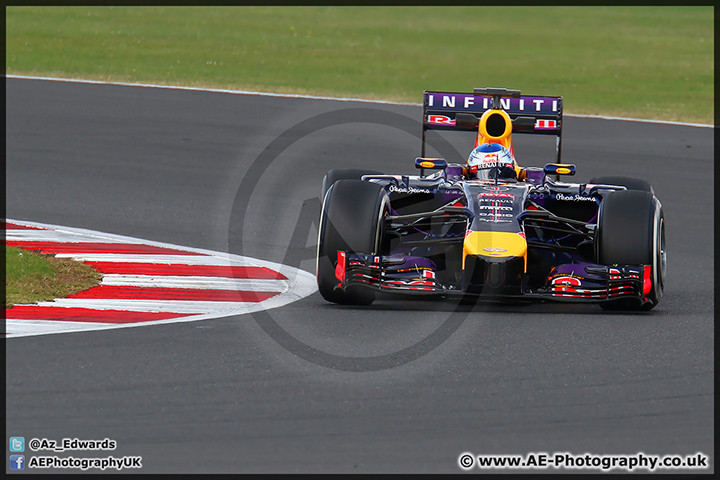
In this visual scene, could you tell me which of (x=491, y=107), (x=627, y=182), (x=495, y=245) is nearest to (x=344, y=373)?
(x=495, y=245)

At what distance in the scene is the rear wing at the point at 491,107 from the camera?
33.9ft

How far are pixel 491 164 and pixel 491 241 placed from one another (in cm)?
165

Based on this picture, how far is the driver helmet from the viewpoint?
9328mm

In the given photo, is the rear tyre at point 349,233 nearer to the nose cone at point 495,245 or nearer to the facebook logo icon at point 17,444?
the nose cone at point 495,245

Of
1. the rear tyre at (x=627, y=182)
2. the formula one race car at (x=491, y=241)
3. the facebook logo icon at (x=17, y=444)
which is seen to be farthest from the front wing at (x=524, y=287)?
the facebook logo icon at (x=17, y=444)

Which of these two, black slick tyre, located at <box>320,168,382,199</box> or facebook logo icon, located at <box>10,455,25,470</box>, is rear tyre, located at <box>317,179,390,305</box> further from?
facebook logo icon, located at <box>10,455,25,470</box>

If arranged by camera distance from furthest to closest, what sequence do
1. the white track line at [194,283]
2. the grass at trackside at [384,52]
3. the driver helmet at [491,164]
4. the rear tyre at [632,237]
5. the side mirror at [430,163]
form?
the grass at trackside at [384,52] < the driver helmet at [491,164] < the side mirror at [430,163] < the white track line at [194,283] < the rear tyre at [632,237]

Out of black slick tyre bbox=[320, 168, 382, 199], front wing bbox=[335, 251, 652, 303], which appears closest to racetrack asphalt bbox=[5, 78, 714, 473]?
front wing bbox=[335, 251, 652, 303]

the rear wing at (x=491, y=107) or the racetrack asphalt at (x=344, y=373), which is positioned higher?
the rear wing at (x=491, y=107)

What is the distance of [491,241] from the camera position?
7.86 meters

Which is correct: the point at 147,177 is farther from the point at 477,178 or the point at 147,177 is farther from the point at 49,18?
the point at 49,18

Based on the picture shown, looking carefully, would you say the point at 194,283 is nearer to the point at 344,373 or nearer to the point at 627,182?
the point at 344,373

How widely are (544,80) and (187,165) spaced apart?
11732 millimetres

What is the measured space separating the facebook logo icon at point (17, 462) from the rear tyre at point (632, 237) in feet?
14.8
